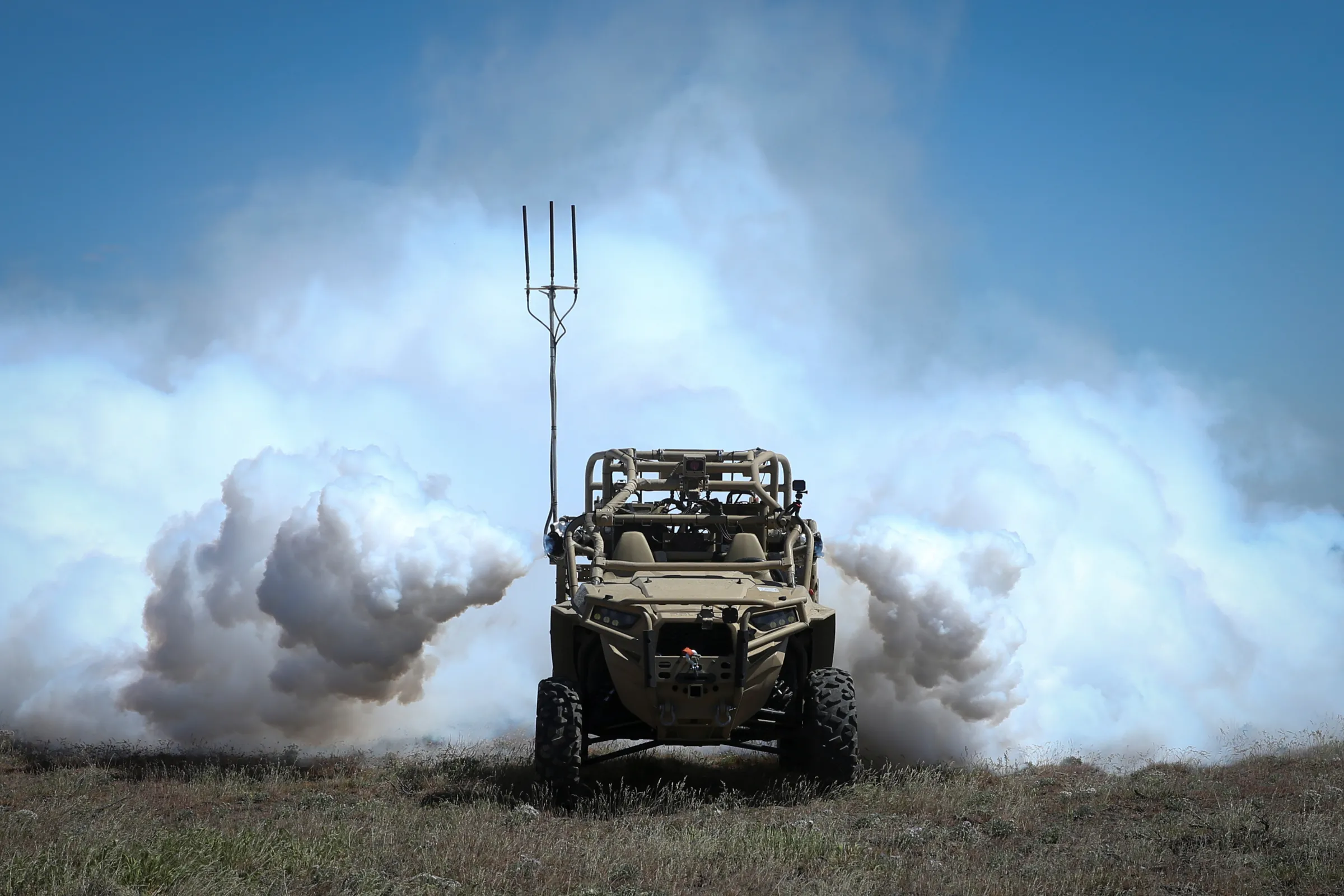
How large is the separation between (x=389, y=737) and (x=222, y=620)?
2.64m

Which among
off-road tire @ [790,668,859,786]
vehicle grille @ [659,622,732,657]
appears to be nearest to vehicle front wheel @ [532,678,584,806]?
vehicle grille @ [659,622,732,657]

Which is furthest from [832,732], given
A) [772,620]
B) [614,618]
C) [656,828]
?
[656,828]

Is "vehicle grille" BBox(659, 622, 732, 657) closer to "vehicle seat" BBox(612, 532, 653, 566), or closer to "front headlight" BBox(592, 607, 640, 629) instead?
"front headlight" BBox(592, 607, 640, 629)

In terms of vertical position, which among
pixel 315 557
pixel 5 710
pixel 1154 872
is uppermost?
pixel 315 557

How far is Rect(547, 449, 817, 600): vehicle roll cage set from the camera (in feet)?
50.6

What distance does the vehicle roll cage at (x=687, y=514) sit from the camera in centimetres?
1543

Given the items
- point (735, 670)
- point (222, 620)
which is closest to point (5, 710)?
point (222, 620)

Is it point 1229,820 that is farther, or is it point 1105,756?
point 1105,756

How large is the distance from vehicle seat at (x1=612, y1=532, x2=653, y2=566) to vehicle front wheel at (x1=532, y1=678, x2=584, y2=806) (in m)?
2.26

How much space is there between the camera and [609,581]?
15102 millimetres

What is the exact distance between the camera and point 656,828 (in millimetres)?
12227

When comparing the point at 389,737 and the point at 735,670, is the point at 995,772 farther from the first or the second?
the point at 389,737

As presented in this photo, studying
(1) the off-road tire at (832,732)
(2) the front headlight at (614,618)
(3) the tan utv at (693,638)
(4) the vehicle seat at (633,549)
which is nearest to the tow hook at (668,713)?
(3) the tan utv at (693,638)

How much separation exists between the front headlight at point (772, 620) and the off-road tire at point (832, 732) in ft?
2.26
